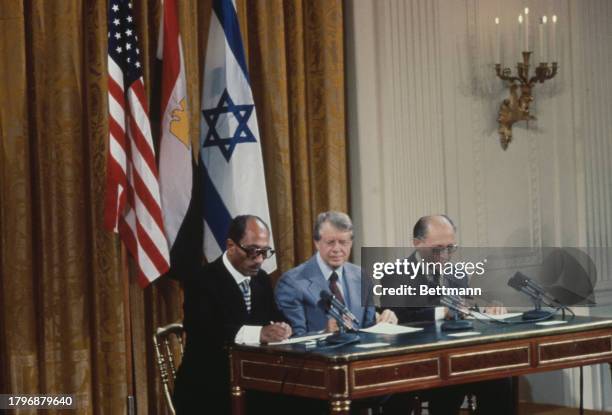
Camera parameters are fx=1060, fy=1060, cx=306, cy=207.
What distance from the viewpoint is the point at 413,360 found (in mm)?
5059

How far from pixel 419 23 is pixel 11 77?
3.13 metres

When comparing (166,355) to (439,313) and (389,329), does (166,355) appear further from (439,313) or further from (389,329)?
(439,313)

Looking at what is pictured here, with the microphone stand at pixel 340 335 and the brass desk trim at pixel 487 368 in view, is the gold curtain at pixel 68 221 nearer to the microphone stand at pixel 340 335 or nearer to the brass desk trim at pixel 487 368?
the microphone stand at pixel 340 335

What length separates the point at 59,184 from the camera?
597 centimetres

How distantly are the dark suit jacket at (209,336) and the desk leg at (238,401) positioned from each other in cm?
15

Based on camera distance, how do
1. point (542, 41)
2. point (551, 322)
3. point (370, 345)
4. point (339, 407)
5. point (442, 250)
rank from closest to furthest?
1. point (339, 407)
2. point (370, 345)
3. point (551, 322)
4. point (442, 250)
5. point (542, 41)

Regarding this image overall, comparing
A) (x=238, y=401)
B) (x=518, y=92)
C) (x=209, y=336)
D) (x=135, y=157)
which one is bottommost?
(x=238, y=401)

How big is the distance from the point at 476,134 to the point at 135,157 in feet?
9.79

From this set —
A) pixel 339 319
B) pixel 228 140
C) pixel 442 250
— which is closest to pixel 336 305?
pixel 339 319

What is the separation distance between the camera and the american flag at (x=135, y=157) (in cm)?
591

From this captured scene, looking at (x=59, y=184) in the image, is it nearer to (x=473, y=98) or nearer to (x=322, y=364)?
(x=322, y=364)

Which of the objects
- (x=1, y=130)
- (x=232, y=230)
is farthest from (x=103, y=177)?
(x=232, y=230)

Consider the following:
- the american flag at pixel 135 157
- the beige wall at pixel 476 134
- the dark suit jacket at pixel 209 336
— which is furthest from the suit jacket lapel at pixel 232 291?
Result: the beige wall at pixel 476 134

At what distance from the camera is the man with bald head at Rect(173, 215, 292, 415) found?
211 inches
